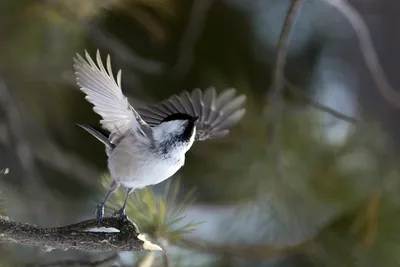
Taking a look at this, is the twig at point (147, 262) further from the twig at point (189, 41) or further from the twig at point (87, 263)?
the twig at point (189, 41)

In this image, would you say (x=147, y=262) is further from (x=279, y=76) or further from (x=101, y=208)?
(x=279, y=76)

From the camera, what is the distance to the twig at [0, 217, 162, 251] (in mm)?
244

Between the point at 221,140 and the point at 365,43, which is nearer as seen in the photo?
the point at 365,43

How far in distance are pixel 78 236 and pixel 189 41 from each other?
1.24ft

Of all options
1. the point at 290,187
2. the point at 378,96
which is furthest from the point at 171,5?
the point at 378,96

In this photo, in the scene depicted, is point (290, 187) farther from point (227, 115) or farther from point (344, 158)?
point (227, 115)

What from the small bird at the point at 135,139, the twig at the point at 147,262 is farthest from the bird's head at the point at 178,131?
the twig at the point at 147,262

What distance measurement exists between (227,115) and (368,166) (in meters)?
0.29

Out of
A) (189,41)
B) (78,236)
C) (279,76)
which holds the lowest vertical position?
(78,236)

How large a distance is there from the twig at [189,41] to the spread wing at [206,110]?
246 millimetres

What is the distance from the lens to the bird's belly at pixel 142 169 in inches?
11.7

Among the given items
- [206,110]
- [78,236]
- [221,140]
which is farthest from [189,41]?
[78,236]

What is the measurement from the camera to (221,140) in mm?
588

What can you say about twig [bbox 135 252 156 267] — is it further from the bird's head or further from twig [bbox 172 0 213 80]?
twig [bbox 172 0 213 80]
